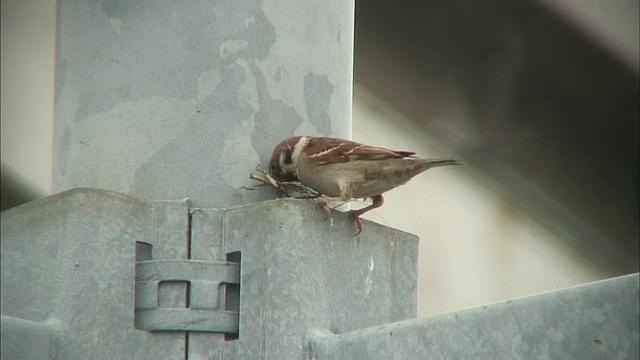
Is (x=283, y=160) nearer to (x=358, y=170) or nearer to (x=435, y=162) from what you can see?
(x=435, y=162)

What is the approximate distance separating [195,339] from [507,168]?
939 mm

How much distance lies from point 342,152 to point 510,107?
866 millimetres

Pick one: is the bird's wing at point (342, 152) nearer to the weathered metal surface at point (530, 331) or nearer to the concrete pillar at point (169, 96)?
the concrete pillar at point (169, 96)

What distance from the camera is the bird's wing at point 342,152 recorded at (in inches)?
134

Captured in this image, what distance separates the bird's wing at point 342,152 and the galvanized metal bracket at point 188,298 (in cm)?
64

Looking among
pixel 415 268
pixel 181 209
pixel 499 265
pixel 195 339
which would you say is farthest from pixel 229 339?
pixel 499 265

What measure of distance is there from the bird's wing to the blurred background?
0.13 meters

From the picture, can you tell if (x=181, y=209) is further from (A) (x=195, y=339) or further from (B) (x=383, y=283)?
(B) (x=383, y=283)

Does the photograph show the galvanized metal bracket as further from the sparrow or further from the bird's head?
the sparrow

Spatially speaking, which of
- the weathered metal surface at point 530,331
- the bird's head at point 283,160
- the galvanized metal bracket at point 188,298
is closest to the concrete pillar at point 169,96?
the bird's head at point 283,160

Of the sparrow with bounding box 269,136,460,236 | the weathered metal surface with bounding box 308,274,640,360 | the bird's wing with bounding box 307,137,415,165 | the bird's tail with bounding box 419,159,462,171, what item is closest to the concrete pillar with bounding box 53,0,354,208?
the bird's wing with bounding box 307,137,415,165

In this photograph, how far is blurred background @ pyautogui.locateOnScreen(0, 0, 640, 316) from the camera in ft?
7.98

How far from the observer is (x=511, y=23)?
9.16 ft

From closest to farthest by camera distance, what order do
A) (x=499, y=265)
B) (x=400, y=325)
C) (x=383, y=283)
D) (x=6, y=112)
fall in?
(x=400, y=325) → (x=6, y=112) → (x=383, y=283) → (x=499, y=265)
